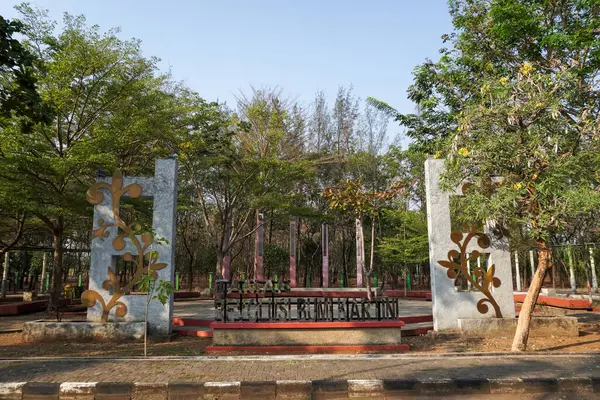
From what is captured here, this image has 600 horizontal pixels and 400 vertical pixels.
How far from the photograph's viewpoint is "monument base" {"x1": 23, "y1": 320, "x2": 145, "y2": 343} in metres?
9.80

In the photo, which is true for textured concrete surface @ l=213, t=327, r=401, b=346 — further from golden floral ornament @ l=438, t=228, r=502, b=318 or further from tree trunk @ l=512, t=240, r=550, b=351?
golden floral ornament @ l=438, t=228, r=502, b=318

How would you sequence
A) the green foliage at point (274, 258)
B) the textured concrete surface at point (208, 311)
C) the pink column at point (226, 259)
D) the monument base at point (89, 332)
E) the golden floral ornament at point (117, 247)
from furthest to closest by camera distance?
the green foliage at point (274, 258) → the pink column at point (226, 259) → the textured concrete surface at point (208, 311) → the golden floral ornament at point (117, 247) → the monument base at point (89, 332)

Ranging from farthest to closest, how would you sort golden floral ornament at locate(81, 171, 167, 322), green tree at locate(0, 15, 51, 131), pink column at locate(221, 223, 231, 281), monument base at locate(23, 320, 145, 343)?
pink column at locate(221, 223, 231, 281) < golden floral ornament at locate(81, 171, 167, 322) < monument base at locate(23, 320, 145, 343) < green tree at locate(0, 15, 51, 131)

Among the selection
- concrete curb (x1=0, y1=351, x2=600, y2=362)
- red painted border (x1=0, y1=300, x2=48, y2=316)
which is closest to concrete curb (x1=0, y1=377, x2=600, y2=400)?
concrete curb (x1=0, y1=351, x2=600, y2=362)

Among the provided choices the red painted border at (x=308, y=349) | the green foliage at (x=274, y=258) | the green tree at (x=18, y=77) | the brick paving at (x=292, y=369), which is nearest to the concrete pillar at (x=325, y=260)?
the green foliage at (x=274, y=258)

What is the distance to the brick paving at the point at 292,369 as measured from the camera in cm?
625

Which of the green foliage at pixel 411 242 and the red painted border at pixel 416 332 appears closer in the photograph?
the red painted border at pixel 416 332

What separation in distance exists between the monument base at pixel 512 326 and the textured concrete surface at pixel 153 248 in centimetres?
738

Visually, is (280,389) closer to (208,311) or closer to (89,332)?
(89,332)

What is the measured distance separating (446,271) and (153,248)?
293 inches

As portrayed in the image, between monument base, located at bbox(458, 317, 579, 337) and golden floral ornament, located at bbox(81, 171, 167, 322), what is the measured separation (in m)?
7.67

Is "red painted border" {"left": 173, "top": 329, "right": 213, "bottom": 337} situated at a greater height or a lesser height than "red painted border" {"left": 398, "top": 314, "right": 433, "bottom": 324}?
lesser

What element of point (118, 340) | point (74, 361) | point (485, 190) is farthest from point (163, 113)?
point (485, 190)

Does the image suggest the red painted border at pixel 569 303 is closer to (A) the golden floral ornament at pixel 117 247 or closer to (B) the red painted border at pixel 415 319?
(B) the red painted border at pixel 415 319
